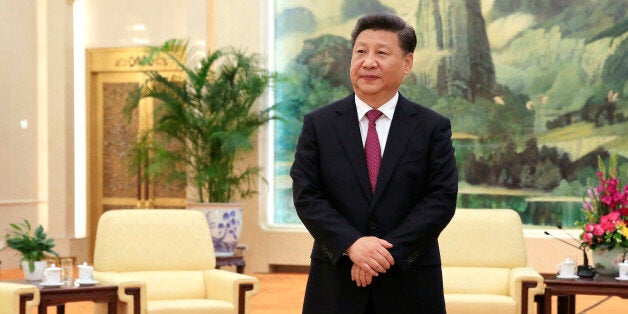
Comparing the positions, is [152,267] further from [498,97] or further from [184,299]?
→ [498,97]

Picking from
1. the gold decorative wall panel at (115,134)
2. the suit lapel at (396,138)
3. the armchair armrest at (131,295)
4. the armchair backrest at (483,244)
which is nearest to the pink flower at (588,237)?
the armchair backrest at (483,244)

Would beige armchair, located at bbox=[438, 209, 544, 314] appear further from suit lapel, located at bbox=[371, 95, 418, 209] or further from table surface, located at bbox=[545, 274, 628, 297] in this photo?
suit lapel, located at bbox=[371, 95, 418, 209]

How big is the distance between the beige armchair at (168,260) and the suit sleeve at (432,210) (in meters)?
3.35

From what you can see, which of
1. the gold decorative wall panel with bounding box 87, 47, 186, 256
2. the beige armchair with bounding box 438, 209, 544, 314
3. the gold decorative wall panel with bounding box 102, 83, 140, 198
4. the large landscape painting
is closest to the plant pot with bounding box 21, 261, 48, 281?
the beige armchair with bounding box 438, 209, 544, 314

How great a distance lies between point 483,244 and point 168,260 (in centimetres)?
206

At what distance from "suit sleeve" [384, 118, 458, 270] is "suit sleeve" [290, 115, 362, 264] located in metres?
0.13

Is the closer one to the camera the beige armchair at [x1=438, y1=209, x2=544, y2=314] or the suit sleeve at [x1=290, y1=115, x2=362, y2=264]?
the suit sleeve at [x1=290, y1=115, x2=362, y2=264]

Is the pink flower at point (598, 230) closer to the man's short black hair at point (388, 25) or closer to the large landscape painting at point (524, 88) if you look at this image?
the man's short black hair at point (388, 25)

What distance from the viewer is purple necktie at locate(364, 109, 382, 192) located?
2977 mm

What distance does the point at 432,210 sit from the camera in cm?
292

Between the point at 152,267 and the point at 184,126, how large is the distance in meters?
4.34

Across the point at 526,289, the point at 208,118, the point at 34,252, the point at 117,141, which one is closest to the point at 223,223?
the point at 208,118

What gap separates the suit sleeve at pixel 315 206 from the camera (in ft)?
9.42

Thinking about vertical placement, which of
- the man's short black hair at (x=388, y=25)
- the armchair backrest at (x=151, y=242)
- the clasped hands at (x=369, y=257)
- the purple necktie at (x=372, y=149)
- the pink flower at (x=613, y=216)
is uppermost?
the man's short black hair at (x=388, y=25)
